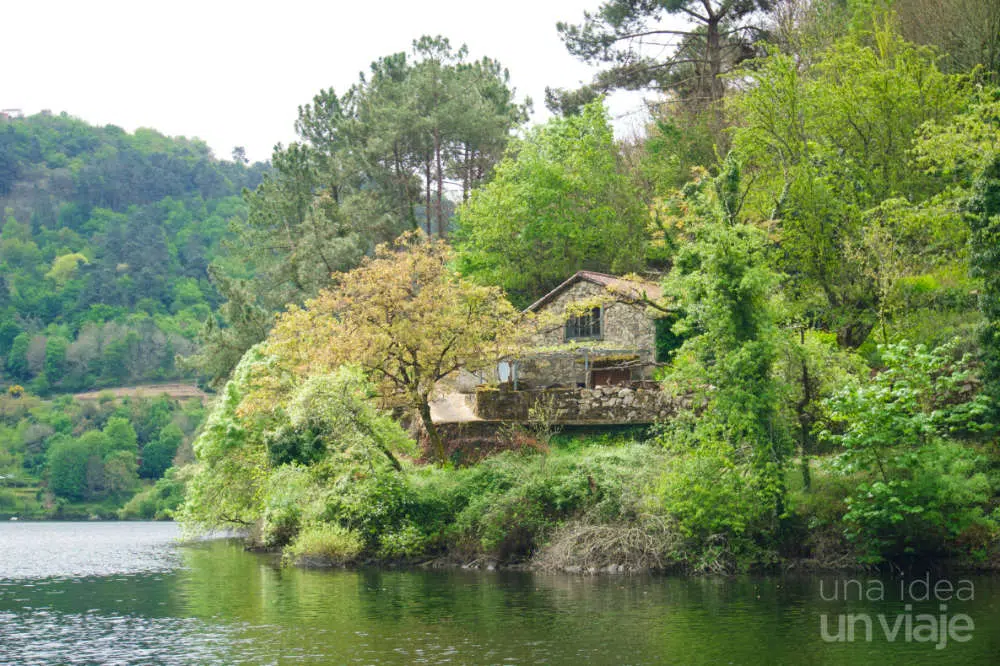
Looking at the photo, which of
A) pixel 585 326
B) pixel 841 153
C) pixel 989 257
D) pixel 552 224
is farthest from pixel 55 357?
pixel 989 257

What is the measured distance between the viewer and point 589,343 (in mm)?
50219

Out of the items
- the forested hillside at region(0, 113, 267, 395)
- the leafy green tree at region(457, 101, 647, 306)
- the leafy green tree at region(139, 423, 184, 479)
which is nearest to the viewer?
the leafy green tree at region(457, 101, 647, 306)

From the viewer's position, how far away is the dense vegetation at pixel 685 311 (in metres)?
29.8

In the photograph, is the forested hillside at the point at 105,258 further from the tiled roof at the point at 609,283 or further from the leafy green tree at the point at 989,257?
the leafy green tree at the point at 989,257

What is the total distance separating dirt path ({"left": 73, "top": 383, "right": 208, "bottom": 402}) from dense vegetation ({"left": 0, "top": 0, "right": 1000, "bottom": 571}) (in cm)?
7398

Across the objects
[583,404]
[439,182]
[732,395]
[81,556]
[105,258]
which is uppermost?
[105,258]

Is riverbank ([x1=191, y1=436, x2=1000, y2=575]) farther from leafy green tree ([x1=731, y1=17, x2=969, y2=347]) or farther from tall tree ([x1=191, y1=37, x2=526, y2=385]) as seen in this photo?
tall tree ([x1=191, y1=37, x2=526, y2=385])

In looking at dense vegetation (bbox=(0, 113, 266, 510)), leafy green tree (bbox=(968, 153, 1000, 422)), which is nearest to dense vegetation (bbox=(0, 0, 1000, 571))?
leafy green tree (bbox=(968, 153, 1000, 422))

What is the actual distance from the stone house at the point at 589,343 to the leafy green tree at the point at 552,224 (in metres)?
6.02

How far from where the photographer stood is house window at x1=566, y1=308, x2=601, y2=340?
50812 mm

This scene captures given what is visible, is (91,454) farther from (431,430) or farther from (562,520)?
(562,520)

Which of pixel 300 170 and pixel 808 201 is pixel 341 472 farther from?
pixel 300 170

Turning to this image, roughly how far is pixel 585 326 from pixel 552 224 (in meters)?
9.47

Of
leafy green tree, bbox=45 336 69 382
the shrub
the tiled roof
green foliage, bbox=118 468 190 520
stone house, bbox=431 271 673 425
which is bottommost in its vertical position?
green foliage, bbox=118 468 190 520
